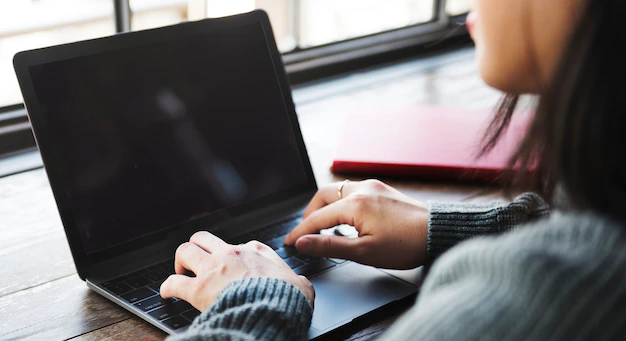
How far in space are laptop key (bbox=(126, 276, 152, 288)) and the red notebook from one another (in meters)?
0.45

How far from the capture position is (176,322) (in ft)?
2.49

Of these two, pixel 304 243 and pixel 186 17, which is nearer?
pixel 304 243

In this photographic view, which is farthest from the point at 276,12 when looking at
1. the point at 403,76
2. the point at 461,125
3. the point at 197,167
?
the point at 197,167

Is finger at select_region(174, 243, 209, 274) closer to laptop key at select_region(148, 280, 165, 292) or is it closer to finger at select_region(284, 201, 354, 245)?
laptop key at select_region(148, 280, 165, 292)

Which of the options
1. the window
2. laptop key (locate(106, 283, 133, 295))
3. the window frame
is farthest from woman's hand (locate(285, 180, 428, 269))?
the window

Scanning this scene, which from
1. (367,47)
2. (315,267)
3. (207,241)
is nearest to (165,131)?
(207,241)

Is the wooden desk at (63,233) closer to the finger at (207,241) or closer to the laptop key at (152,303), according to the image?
the laptop key at (152,303)

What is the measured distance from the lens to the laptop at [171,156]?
84cm

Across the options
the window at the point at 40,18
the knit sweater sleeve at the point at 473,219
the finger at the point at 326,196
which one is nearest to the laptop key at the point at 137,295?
the finger at the point at 326,196

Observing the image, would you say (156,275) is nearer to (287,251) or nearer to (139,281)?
(139,281)

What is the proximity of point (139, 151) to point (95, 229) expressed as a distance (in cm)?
13

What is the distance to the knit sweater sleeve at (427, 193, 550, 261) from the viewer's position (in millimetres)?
880

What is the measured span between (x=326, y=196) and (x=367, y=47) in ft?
3.30

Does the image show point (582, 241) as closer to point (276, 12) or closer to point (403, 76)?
point (403, 76)
